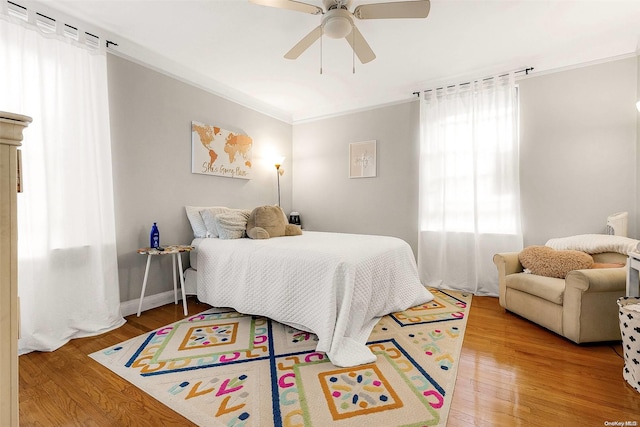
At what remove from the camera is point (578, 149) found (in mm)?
2967

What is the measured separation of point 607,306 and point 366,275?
1.74m

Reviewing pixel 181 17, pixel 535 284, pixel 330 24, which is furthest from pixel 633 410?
→ pixel 181 17

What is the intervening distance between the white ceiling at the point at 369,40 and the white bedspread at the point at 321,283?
1.90 metres

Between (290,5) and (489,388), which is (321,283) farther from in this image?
(290,5)

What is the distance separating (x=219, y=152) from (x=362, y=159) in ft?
6.50

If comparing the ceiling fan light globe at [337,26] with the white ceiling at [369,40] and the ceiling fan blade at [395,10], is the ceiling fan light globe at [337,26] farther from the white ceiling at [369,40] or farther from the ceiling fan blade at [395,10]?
the white ceiling at [369,40]

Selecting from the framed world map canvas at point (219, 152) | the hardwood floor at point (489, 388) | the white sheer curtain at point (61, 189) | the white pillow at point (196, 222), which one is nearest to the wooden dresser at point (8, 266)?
the hardwood floor at point (489, 388)

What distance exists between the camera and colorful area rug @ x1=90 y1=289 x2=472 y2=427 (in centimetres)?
143

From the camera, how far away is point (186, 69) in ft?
10.6

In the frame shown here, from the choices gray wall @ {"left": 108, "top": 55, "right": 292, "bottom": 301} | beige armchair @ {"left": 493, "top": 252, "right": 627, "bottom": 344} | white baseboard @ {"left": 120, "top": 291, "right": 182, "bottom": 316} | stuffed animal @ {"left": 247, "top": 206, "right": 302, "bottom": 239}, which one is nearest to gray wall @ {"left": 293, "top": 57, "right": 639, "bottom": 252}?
beige armchair @ {"left": 493, "top": 252, "right": 627, "bottom": 344}

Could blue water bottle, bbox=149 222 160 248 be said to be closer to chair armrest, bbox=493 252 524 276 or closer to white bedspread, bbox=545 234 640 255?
chair armrest, bbox=493 252 524 276

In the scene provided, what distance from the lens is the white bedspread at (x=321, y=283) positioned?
203cm

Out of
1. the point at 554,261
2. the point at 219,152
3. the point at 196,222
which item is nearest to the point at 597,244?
the point at 554,261

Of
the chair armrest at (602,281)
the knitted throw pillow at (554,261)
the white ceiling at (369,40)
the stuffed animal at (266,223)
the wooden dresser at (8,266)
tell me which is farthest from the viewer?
the stuffed animal at (266,223)
